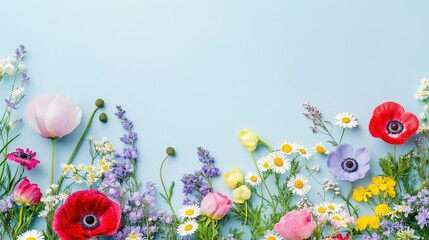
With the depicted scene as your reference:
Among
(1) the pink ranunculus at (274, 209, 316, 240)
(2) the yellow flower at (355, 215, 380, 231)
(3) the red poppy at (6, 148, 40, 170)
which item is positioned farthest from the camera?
(3) the red poppy at (6, 148, 40, 170)

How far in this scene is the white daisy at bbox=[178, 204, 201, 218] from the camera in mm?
2061

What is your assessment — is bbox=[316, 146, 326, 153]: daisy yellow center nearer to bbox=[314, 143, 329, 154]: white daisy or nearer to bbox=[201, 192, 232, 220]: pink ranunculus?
bbox=[314, 143, 329, 154]: white daisy

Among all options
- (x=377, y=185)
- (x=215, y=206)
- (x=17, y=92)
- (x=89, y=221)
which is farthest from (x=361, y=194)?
(x=17, y=92)

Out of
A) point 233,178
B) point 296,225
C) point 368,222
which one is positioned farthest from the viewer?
point 233,178

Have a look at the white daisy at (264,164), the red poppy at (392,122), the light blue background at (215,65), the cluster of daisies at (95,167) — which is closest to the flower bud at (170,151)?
the light blue background at (215,65)

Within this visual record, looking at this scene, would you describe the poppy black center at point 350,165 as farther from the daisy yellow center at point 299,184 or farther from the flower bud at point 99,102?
the flower bud at point 99,102

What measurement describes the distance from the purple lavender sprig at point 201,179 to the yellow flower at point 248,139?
0.11 metres

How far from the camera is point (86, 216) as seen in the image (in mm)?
2051

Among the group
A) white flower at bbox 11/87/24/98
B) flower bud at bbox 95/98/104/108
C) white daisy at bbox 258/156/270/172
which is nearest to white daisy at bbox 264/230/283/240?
white daisy at bbox 258/156/270/172

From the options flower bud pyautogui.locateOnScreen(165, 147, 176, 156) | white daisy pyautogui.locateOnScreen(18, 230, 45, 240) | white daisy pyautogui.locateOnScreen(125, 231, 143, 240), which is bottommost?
white daisy pyautogui.locateOnScreen(125, 231, 143, 240)

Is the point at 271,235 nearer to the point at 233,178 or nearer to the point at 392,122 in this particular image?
the point at 233,178

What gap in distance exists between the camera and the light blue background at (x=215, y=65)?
210 cm

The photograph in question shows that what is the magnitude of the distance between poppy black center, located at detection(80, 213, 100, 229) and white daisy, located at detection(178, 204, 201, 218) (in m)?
0.25

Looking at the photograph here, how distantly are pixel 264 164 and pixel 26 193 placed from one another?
0.72 m
